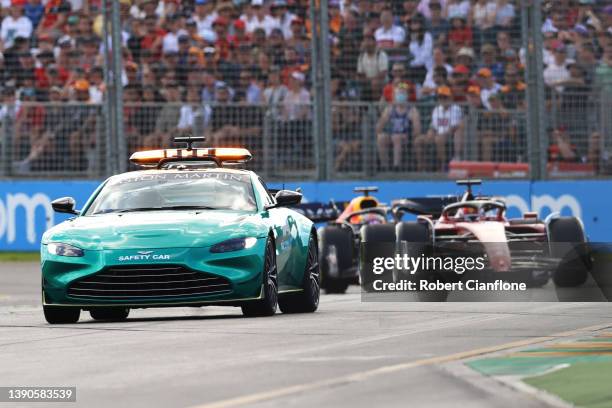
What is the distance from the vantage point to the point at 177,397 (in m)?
6.77

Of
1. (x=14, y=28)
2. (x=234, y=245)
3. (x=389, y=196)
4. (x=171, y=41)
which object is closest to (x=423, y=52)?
(x=389, y=196)

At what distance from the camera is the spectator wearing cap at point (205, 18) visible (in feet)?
75.9

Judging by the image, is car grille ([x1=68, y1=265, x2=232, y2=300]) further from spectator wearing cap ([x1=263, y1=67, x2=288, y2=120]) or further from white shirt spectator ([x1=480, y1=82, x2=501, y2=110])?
spectator wearing cap ([x1=263, y1=67, x2=288, y2=120])

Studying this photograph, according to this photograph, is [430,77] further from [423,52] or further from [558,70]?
[558,70]

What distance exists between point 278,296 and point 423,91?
9.51 meters

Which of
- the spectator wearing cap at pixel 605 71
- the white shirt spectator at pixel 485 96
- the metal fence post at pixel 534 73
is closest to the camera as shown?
the spectator wearing cap at pixel 605 71

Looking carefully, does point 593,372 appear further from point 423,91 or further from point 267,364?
point 423,91

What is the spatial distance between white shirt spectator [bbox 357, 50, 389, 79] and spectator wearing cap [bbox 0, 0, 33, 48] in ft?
16.9

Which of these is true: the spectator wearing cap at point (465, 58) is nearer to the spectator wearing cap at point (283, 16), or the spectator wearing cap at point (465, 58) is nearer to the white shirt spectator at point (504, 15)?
the white shirt spectator at point (504, 15)

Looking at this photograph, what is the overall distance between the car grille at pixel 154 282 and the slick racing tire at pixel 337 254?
599 centimetres

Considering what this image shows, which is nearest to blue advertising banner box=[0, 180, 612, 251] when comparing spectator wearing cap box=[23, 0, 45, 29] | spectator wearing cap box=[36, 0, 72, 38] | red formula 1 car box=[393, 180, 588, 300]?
spectator wearing cap box=[36, 0, 72, 38]

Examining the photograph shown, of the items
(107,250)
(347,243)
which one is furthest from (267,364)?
(347,243)

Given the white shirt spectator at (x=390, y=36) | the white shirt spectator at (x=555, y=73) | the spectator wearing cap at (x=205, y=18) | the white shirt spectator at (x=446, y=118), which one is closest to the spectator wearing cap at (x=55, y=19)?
the spectator wearing cap at (x=205, y=18)

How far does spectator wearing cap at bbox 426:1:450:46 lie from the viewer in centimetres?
2203
